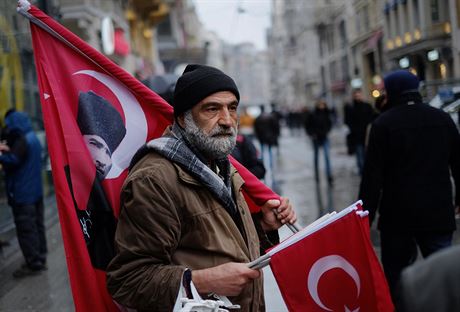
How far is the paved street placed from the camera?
5824mm

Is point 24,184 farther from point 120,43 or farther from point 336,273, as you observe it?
point 120,43

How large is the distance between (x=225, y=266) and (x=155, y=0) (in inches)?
1219

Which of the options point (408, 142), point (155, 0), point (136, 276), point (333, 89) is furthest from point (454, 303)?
point (333, 89)

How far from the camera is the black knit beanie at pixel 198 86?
96.6 inches

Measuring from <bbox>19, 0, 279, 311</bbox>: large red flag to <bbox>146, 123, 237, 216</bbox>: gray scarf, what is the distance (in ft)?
1.36

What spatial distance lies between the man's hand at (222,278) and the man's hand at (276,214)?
2.02 feet

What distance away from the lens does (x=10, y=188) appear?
7102 millimetres

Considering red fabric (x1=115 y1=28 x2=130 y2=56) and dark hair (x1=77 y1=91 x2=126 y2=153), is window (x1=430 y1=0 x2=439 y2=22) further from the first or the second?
dark hair (x1=77 y1=91 x2=126 y2=153)

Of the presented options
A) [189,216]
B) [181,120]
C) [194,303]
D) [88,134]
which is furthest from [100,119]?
[194,303]

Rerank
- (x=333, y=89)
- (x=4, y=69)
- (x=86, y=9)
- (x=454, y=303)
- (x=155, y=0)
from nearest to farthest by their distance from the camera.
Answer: (x=454, y=303)
(x=4, y=69)
(x=86, y=9)
(x=155, y=0)
(x=333, y=89)

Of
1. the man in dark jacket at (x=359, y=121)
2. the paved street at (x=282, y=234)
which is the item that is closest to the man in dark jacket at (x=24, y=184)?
the paved street at (x=282, y=234)

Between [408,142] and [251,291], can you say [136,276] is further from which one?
[408,142]

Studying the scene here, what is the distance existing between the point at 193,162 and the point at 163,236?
0.33 meters

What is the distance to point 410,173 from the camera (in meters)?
4.14
